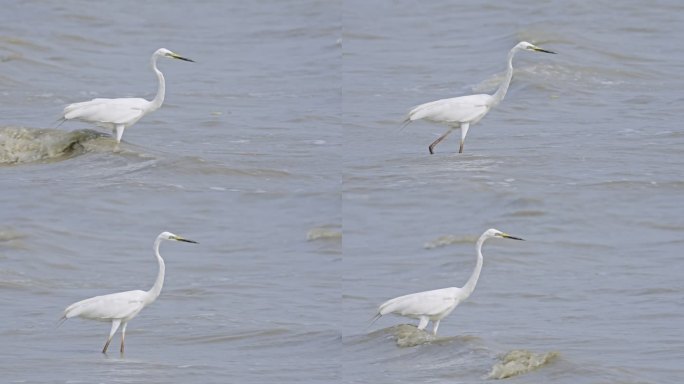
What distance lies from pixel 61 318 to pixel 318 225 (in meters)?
2.86

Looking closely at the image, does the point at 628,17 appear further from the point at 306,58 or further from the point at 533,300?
the point at 533,300

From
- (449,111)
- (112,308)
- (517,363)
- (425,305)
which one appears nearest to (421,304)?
(425,305)

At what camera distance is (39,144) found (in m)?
11.7

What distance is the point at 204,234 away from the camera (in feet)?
41.5

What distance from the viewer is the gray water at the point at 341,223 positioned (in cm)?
962

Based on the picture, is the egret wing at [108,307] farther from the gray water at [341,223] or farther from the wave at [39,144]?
the wave at [39,144]

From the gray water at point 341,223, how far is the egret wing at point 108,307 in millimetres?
308

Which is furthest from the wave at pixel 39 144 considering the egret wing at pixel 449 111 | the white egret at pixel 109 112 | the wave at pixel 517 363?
the wave at pixel 517 363

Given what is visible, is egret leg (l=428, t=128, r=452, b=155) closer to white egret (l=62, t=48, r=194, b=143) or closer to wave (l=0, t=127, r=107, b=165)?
white egret (l=62, t=48, r=194, b=143)

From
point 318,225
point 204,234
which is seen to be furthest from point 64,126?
point 318,225

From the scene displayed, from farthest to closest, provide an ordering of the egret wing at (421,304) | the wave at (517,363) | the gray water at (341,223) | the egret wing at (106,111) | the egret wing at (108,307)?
the egret wing at (106,111) < the egret wing at (108,307) < the egret wing at (421,304) < the gray water at (341,223) < the wave at (517,363)

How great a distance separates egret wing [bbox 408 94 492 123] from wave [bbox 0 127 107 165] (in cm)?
Answer: 290

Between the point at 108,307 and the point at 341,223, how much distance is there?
270 centimetres

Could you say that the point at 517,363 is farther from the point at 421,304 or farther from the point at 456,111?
the point at 456,111
